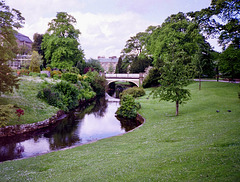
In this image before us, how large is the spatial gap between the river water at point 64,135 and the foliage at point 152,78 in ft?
89.0

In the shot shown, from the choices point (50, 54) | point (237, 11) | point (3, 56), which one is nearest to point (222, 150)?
point (3, 56)

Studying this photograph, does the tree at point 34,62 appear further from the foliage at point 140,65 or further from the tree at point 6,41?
the foliage at point 140,65

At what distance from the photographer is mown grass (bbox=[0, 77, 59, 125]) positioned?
20405mm

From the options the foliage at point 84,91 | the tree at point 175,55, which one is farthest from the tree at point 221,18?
the foliage at point 84,91

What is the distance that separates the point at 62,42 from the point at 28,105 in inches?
1213

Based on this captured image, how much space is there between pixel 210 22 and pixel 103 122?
17718 mm

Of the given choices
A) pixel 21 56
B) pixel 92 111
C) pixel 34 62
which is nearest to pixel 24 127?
pixel 92 111

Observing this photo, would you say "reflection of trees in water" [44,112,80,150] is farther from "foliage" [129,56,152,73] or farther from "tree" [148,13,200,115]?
"foliage" [129,56,152,73]

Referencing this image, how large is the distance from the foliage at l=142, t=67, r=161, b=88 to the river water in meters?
27.1

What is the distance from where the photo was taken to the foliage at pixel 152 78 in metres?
51.2

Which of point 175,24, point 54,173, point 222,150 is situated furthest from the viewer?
point 175,24

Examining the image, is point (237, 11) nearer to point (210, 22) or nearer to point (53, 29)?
point (210, 22)

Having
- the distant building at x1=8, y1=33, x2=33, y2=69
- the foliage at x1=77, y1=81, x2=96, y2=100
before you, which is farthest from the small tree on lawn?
the foliage at x1=77, y1=81, x2=96, y2=100

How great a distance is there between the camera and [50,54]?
169 feet
